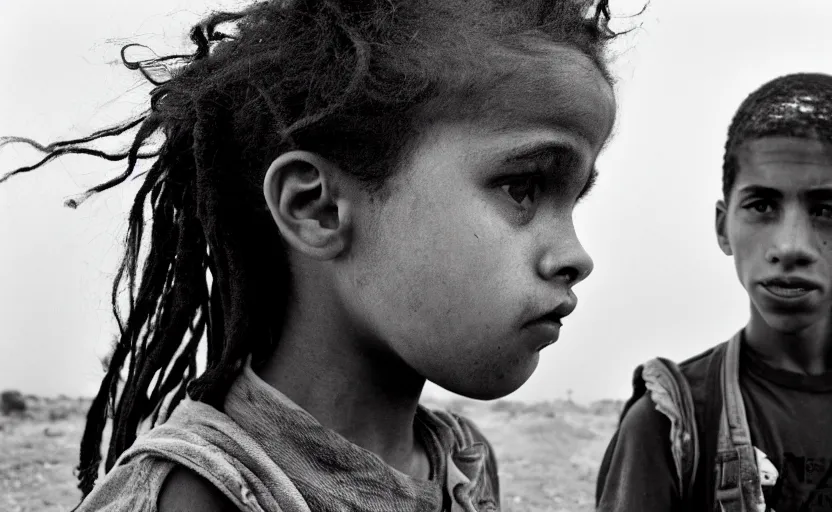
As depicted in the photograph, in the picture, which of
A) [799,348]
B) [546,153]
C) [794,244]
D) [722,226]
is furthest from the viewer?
[722,226]

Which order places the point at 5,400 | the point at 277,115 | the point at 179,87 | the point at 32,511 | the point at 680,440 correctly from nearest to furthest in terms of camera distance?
the point at 277,115, the point at 179,87, the point at 680,440, the point at 32,511, the point at 5,400

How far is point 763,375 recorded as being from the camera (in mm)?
3070

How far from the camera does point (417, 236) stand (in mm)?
1775

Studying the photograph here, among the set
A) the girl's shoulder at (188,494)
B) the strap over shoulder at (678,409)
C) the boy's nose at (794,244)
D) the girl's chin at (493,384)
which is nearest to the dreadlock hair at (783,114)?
the boy's nose at (794,244)

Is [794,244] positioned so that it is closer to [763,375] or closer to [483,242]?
[763,375]

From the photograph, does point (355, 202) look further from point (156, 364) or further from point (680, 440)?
point (680, 440)

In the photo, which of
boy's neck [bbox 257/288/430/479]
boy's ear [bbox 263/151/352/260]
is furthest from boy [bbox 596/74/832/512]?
boy's ear [bbox 263/151/352/260]

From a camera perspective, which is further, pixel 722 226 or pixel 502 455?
pixel 502 455

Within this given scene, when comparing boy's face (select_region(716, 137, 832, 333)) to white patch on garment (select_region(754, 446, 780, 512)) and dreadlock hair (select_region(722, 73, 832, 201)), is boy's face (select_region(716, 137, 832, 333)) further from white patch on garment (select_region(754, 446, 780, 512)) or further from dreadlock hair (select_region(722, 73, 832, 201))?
white patch on garment (select_region(754, 446, 780, 512))

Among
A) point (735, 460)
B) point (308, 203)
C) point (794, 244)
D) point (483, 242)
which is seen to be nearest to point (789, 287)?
point (794, 244)

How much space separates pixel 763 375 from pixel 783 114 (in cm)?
83

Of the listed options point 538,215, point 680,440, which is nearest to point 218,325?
point 538,215

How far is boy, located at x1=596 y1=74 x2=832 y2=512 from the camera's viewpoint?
2.86 metres

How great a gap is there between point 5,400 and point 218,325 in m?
5.76
